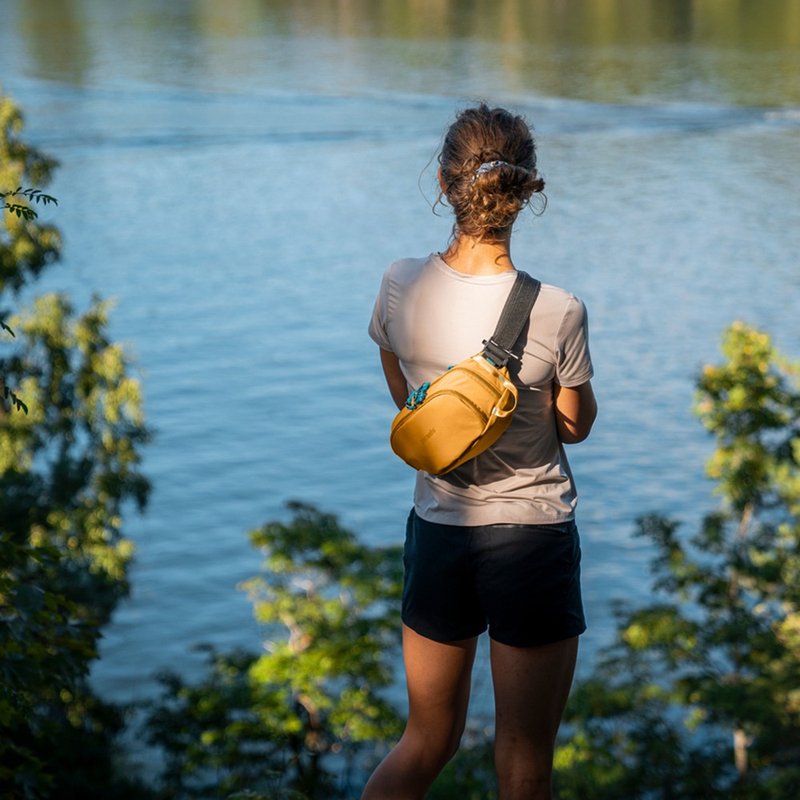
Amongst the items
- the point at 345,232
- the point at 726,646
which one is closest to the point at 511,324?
the point at 726,646

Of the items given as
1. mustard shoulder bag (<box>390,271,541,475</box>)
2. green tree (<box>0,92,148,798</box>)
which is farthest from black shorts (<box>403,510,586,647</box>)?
green tree (<box>0,92,148,798</box>)

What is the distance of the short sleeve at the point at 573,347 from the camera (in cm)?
235

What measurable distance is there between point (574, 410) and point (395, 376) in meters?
0.39

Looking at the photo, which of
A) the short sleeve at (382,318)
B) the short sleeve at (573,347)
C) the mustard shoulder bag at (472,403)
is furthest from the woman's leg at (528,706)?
the short sleeve at (382,318)

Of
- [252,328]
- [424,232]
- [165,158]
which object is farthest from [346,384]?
[165,158]

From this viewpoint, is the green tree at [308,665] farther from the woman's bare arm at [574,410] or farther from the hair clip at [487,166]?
the hair clip at [487,166]

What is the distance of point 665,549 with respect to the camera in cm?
1281

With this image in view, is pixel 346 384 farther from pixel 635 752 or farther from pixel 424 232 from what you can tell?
pixel 635 752

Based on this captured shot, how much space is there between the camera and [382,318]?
8.27 feet

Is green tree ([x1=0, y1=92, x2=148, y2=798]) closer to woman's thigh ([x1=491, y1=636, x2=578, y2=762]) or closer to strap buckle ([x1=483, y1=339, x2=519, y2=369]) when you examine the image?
woman's thigh ([x1=491, y1=636, x2=578, y2=762])

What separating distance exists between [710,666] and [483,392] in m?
10.3

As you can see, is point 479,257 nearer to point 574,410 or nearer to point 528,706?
point 574,410

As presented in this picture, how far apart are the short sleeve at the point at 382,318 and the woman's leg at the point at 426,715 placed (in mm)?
540

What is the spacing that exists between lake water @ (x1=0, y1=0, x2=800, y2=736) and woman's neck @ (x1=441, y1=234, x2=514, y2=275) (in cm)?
1538
